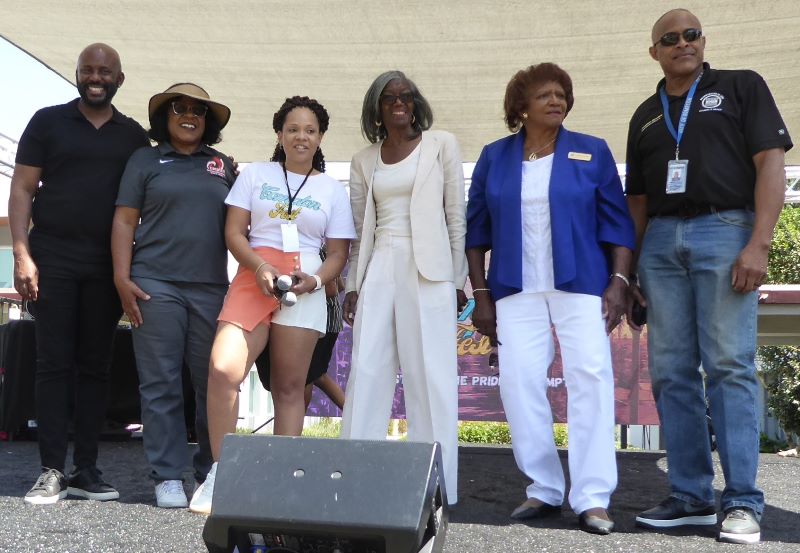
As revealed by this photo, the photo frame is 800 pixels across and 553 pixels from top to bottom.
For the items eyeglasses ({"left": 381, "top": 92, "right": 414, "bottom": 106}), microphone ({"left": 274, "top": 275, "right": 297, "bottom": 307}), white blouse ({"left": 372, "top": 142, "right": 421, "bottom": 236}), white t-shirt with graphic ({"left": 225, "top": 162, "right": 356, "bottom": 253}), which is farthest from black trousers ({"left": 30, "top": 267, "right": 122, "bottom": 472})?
eyeglasses ({"left": 381, "top": 92, "right": 414, "bottom": 106})

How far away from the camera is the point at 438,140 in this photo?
308cm

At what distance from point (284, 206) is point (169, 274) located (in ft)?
1.60

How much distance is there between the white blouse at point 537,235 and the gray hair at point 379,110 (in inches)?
19.1

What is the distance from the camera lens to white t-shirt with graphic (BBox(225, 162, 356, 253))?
2.99 meters

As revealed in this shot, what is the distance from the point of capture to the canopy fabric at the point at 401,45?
553 centimetres

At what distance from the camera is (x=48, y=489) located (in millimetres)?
2986

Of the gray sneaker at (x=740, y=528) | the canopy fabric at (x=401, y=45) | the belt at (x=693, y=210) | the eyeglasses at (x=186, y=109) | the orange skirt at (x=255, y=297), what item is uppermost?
the canopy fabric at (x=401, y=45)

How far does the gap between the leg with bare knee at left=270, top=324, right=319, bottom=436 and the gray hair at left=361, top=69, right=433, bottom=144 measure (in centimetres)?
78

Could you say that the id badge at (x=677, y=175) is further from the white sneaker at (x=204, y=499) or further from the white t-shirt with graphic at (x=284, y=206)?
the white sneaker at (x=204, y=499)

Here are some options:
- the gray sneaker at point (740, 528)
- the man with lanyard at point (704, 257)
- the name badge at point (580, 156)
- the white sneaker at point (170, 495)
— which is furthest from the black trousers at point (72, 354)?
the gray sneaker at point (740, 528)

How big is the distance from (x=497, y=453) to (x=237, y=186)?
3066 millimetres

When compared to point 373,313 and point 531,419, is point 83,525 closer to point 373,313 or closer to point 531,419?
point 373,313

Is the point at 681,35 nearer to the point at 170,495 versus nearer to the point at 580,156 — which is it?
the point at 580,156

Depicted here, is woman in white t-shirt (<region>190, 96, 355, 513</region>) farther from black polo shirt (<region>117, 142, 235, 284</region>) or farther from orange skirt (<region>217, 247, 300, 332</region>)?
black polo shirt (<region>117, 142, 235, 284</region>)
